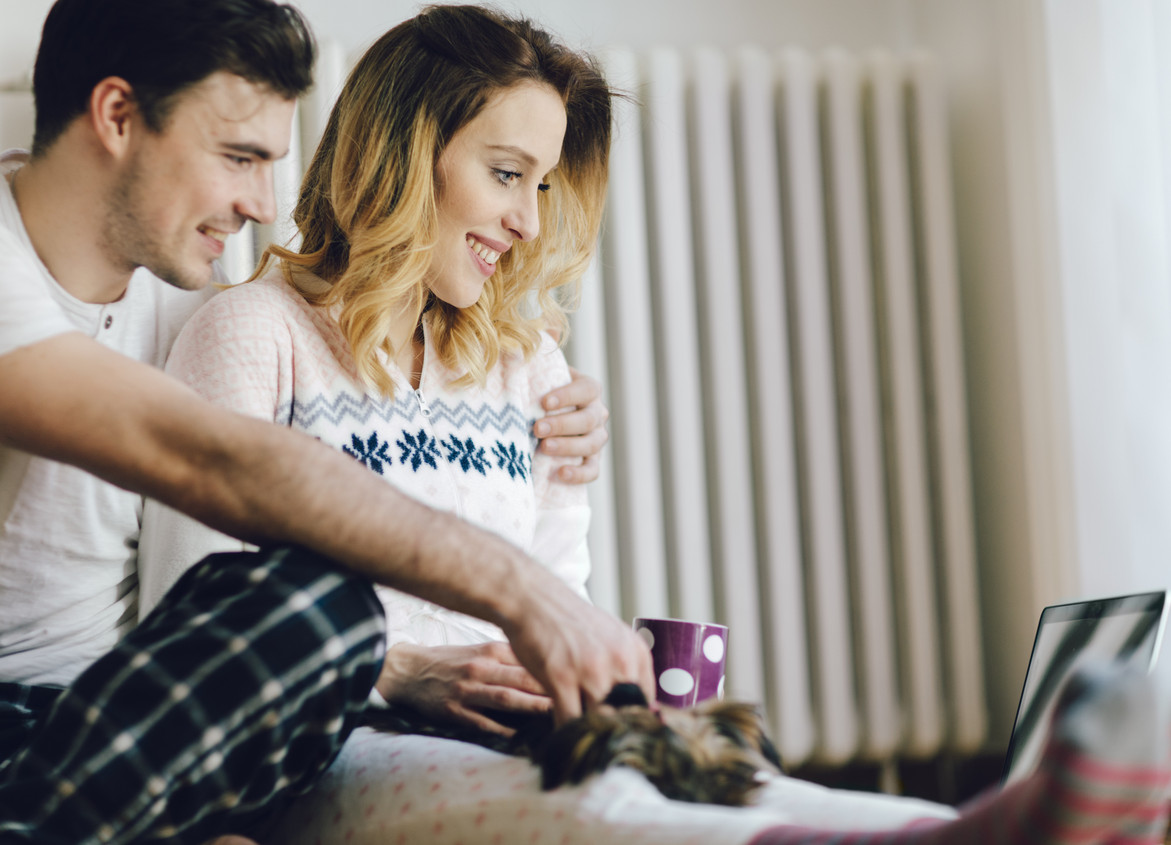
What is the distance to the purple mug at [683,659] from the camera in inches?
38.6

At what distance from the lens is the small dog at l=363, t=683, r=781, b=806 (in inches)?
25.8

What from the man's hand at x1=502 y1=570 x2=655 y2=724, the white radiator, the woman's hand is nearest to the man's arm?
the man's hand at x1=502 y1=570 x2=655 y2=724

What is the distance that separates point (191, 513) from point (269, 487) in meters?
0.07

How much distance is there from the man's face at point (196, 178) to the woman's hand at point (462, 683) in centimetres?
41

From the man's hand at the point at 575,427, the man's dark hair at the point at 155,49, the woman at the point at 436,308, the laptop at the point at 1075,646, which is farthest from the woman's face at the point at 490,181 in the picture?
the laptop at the point at 1075,646

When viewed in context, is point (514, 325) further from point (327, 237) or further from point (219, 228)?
point (219, 228)

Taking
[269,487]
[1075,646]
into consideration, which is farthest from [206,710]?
[1075,646]

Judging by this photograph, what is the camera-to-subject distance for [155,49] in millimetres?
923

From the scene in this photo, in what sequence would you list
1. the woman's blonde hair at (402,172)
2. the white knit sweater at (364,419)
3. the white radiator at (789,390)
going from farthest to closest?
the white radiator at (789,390), the woman's blonde hair at (402,172), the white knit sweater at (364,419)

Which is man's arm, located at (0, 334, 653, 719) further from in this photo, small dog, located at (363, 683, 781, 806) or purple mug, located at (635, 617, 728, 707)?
purple mug, located at (635, 617, 728, 707)

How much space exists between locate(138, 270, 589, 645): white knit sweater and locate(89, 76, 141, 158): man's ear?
0.21 metres

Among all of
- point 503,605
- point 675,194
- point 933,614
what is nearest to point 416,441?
point 503,605

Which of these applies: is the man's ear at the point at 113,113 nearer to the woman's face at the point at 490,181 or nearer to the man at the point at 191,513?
the man at the point at 191,513

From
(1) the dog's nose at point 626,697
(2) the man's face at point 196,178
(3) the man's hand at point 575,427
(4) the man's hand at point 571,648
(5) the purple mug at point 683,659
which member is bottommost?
(5) the purple mug at point 683,659
